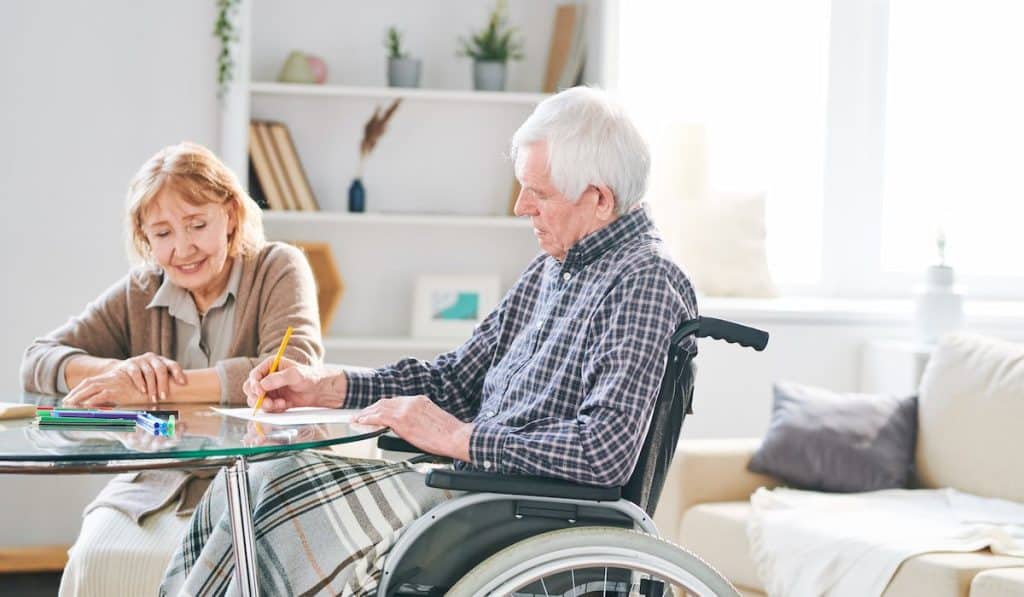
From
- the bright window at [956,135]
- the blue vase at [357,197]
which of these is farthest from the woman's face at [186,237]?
the bright window at [956,135]

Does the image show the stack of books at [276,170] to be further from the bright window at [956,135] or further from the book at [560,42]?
the bright window at [956,135]

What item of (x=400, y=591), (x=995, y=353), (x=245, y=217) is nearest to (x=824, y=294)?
(x=995, y=353)

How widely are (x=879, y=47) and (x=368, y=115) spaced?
66.3 inches

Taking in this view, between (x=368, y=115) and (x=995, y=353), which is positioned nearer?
(x=995, y=353)

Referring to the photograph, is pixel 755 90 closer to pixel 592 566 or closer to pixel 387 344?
pixel 387 344

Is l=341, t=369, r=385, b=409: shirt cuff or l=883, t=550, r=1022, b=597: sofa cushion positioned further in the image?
l=883, t=550, r=1022, b=597: sofa cushion

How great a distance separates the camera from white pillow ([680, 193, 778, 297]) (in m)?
4.20

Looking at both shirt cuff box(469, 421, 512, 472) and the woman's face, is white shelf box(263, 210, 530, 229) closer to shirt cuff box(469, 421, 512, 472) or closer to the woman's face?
the woman's face

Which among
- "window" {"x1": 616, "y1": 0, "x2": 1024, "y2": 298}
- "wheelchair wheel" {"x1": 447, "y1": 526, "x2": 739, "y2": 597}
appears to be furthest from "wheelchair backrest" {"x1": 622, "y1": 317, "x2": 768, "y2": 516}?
"window" {"x1": 616, "y1": 0, "x2": 1024, "y2": 298}

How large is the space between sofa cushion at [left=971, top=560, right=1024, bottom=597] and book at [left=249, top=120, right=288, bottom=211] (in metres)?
2.16

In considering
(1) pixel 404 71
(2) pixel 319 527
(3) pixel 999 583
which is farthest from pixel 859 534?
(1) pixel 404 71

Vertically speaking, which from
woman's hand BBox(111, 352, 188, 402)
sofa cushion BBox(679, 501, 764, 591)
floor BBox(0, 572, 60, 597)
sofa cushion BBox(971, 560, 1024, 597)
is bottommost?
floor BBox(0, 572, 60, 597)

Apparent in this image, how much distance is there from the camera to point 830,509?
120 inches

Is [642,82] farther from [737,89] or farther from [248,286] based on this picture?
[248,286]
